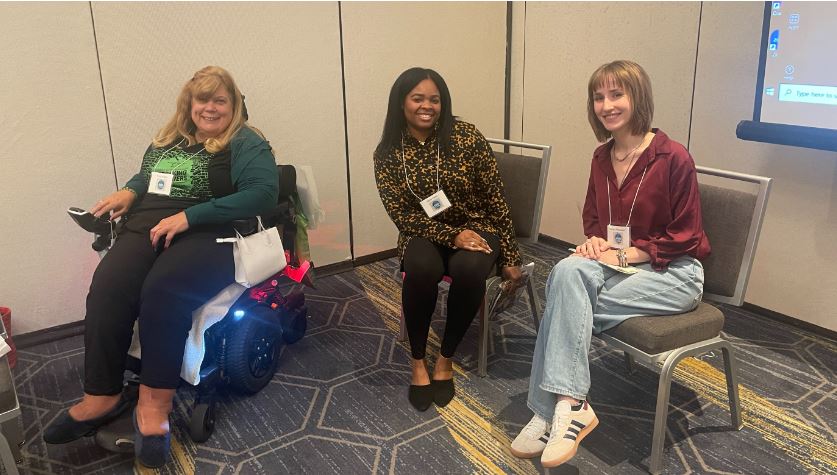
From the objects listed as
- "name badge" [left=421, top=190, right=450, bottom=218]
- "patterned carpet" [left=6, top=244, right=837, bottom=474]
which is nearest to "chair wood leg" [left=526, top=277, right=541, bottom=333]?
"patterned carpet" [left=6, top=244, right=837, bottom=474]

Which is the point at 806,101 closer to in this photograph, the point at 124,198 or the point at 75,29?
the point at 124,198

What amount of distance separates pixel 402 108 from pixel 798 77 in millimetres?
1612

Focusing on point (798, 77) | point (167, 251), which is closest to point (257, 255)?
point (167, 251)

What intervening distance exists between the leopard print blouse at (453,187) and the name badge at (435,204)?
27 millimetres

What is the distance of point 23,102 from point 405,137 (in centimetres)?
164

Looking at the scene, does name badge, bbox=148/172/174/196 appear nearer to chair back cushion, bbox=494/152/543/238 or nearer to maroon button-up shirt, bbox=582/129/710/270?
chair back cushion, bbox=494/152/543/238

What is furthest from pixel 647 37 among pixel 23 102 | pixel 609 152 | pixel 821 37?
pixel 23 102

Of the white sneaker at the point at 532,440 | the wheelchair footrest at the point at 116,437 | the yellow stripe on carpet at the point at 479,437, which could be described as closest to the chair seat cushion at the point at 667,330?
the white sneaker at the point at 532,440

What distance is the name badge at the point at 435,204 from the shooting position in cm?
245

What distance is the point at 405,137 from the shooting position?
2.51 meters

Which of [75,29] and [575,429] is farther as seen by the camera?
[75,29]

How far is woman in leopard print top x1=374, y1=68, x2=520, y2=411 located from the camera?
233 centimetres

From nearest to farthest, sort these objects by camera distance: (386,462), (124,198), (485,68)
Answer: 1. (386,462)
2. (124,198)
3. (485,68)

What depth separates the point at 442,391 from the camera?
7.81ft
